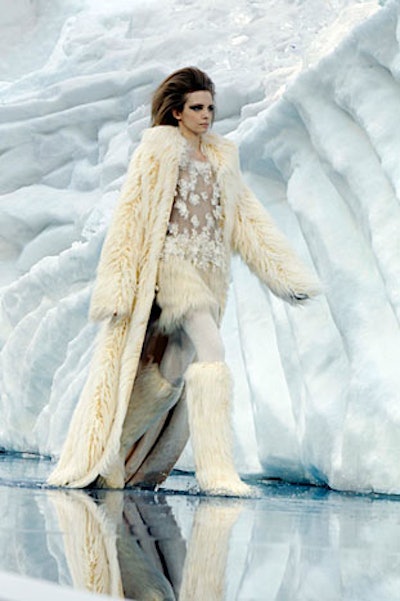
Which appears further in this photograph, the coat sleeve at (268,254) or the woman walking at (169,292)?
the coat sleeve at (268,254)

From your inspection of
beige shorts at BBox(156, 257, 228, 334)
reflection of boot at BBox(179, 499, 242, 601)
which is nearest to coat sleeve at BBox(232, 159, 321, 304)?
beige shorts at BBox(156, 257, 228, 334)

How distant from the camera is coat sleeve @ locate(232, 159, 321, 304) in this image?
3.55 m

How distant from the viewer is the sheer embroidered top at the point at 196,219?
3.48 metres

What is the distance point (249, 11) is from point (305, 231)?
5396 millimetres

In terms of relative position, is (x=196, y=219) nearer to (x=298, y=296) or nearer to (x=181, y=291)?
(x=181, y=291)

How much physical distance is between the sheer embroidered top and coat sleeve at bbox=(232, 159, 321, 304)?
0.09 metres

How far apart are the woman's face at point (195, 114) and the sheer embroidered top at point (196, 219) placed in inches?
2.2

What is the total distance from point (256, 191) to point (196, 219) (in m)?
1.83

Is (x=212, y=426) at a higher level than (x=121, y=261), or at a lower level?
lower

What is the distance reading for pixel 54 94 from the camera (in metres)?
9.55

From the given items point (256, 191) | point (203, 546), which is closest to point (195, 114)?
point (256, 191)

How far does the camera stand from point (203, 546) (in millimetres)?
1938

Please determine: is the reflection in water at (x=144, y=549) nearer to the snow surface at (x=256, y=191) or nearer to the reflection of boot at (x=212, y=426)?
the reflection of boot at (x=212, y=426)

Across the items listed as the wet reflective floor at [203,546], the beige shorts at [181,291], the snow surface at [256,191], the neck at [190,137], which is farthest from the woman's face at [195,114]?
the wet reflective floor at [203,546]
